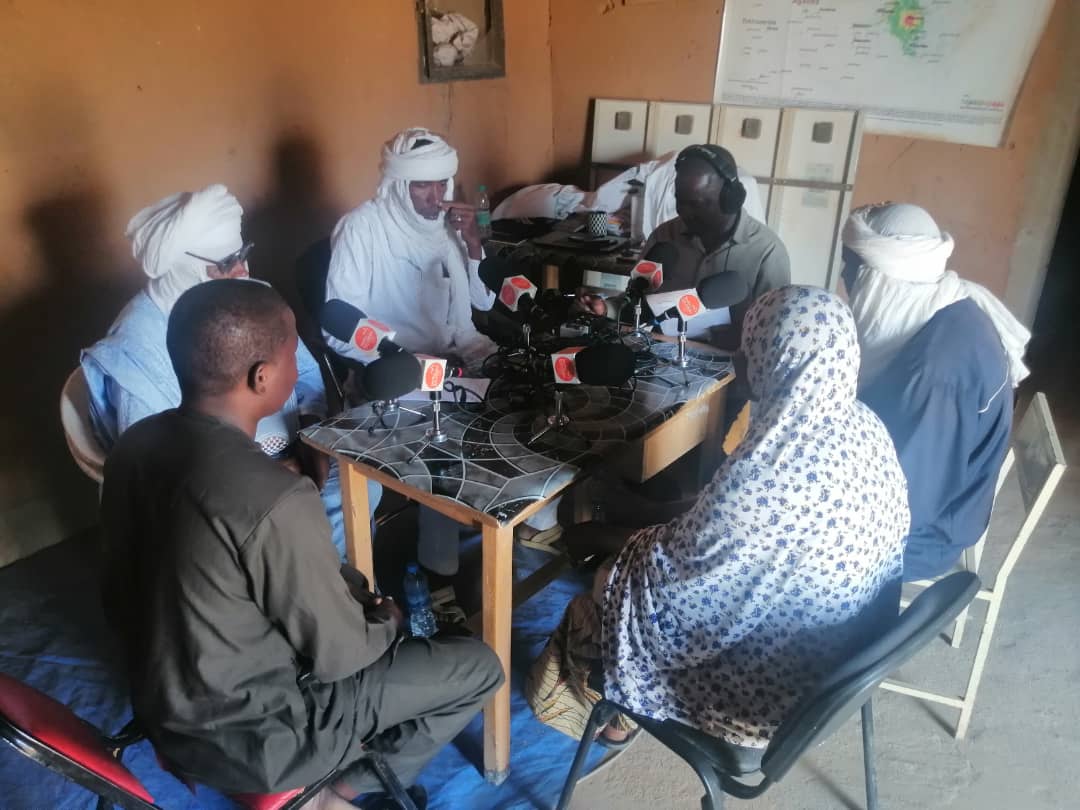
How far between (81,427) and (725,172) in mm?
1974

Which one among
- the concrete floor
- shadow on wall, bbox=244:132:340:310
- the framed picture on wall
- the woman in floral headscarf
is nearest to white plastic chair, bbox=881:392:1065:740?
the concrete floor

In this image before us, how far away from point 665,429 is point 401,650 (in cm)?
87

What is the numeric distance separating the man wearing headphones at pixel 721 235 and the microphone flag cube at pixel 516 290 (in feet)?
1.64

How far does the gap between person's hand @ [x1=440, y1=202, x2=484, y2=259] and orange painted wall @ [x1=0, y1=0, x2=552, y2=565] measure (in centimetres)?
92

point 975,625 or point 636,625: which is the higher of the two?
point 636,625

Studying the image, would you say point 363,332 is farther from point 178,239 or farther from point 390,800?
point 390,800

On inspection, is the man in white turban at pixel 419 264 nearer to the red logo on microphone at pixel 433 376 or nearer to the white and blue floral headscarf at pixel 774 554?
the red logo on microphone at pixel 433 376

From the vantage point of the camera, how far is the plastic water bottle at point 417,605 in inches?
84.0

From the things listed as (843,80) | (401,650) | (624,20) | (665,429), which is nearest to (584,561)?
(665,429)

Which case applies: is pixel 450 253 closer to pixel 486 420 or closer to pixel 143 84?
pixel 486 420

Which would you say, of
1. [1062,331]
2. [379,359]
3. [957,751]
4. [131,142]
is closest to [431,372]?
[379,359]

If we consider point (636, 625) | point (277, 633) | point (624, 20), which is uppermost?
point (624, 20)

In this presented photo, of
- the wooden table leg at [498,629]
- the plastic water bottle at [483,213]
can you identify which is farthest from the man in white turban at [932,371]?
the plastic water bottle at [483,213]

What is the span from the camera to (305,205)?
128 inches
